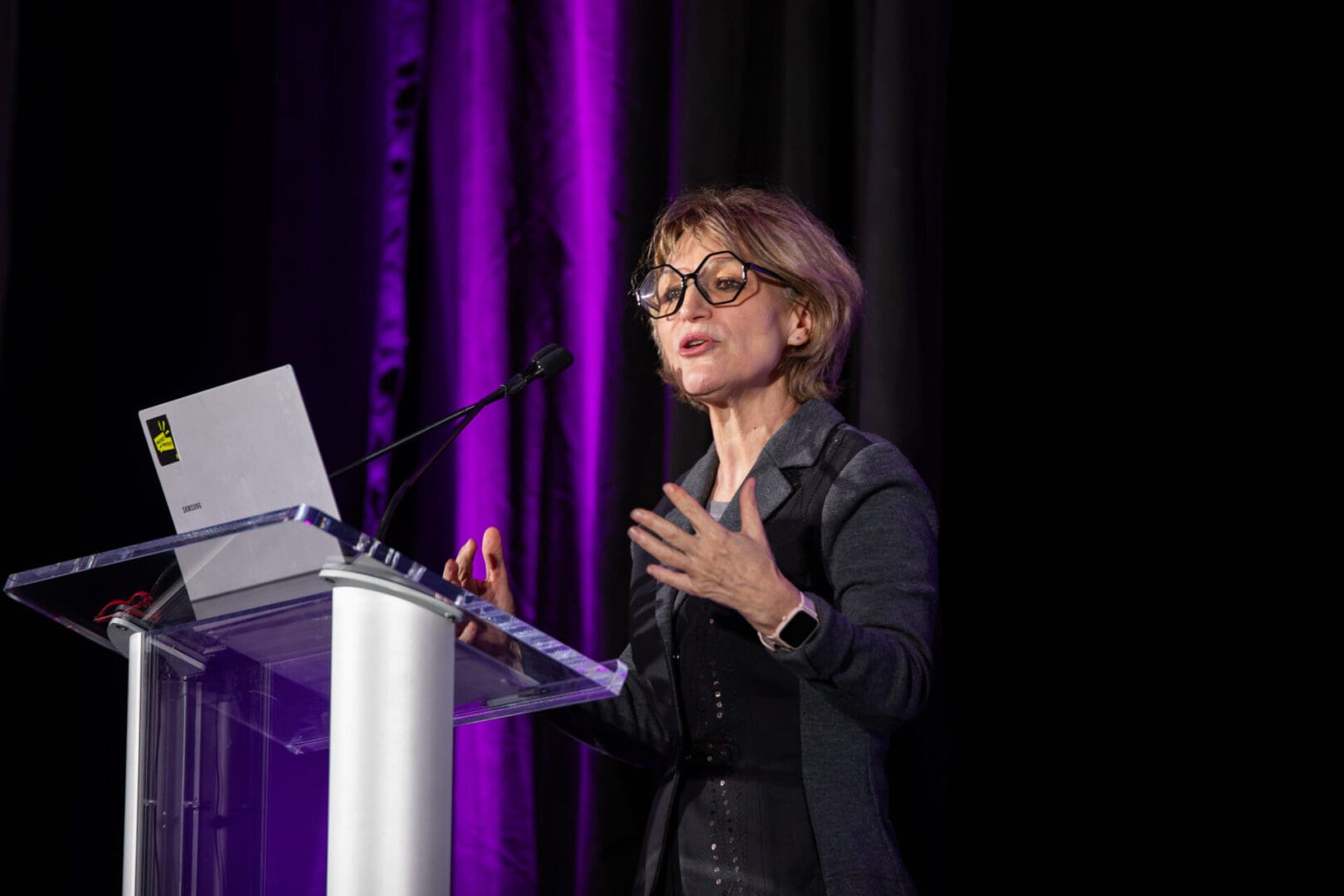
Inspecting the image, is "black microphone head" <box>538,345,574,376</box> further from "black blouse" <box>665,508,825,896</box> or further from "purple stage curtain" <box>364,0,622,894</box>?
"purple stage curtain" <box>364,0,622,894</box>

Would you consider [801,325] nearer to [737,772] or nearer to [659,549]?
[737,772]

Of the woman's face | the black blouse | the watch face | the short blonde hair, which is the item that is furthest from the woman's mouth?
the watch face

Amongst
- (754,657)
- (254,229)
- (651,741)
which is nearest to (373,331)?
(254,229)

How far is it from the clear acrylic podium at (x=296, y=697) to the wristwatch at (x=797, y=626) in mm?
205

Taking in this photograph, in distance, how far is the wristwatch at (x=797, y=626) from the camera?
134 centimetres

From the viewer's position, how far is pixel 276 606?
1.18m

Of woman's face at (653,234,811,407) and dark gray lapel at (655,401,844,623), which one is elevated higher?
woman's face at (653,234,811,407)

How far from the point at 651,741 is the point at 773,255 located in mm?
774

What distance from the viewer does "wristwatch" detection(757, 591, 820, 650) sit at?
134cm

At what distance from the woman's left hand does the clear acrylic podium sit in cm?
12

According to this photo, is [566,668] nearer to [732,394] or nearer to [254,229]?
[732,394]

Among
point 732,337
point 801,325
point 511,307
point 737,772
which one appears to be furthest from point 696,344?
point 511,307

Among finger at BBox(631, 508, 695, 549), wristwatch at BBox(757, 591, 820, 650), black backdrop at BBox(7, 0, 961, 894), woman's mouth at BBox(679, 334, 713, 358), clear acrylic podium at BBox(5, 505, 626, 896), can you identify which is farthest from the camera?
black backdrop at BBox(7, 0, 961, 894)

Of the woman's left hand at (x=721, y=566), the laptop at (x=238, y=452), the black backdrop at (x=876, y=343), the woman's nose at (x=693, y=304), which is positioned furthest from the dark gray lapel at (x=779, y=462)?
the laptop at (x=238, y=452)
